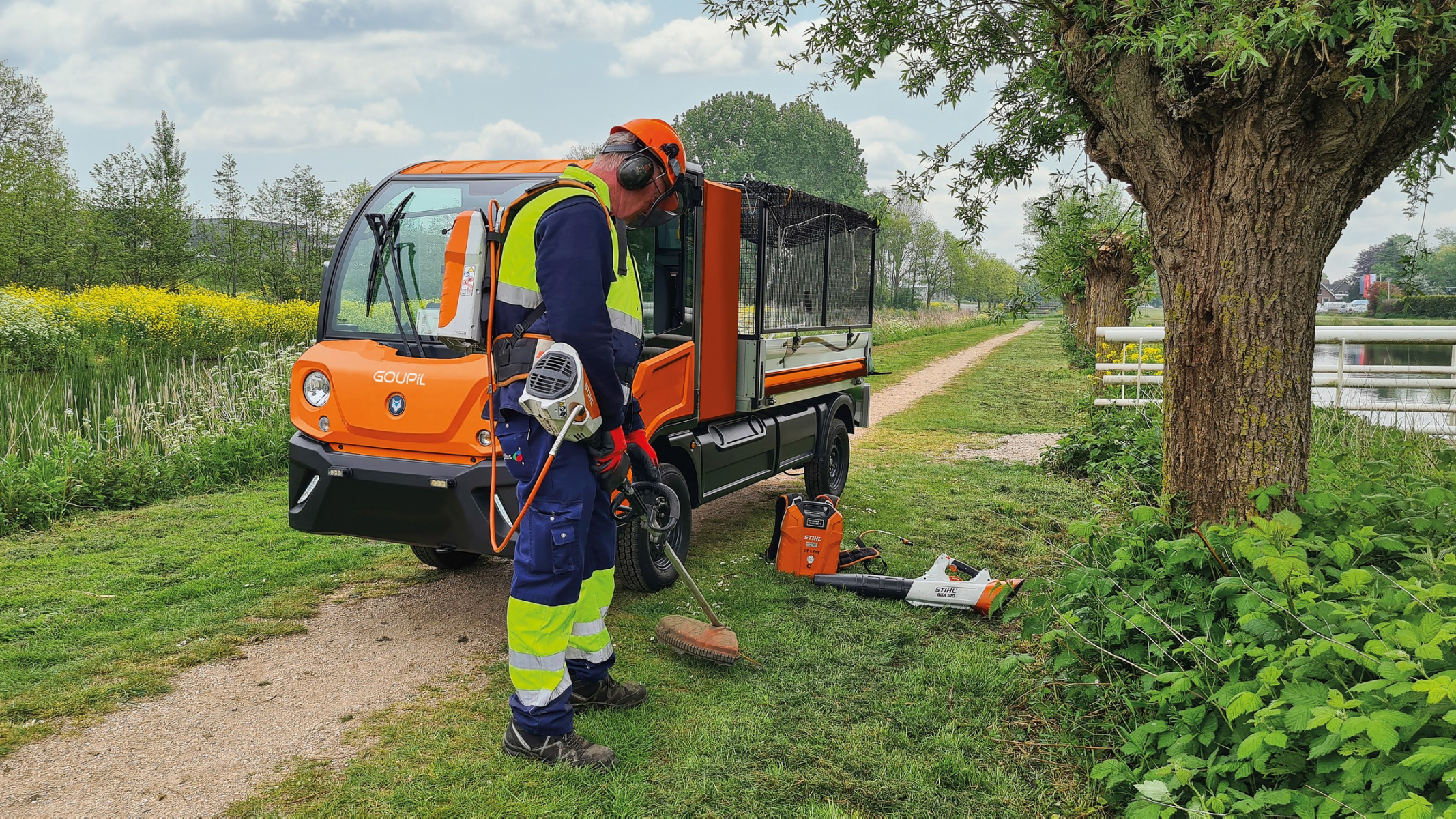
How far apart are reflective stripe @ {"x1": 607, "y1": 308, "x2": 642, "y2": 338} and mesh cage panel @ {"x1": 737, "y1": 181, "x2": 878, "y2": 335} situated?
6.98 ft

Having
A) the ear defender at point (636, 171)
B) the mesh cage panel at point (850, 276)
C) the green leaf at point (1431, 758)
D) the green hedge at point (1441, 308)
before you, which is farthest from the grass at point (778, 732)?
the green hedge at point (1441, 308)

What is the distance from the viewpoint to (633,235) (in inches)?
199

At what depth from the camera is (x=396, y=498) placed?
163 inches

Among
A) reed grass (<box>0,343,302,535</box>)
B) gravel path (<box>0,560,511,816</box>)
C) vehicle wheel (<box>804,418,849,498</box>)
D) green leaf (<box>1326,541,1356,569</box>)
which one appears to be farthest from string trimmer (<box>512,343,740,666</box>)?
reed grass (<box>0,343,302,535</box>)

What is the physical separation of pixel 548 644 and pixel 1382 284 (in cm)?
477

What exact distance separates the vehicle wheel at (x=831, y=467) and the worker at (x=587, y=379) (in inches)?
164

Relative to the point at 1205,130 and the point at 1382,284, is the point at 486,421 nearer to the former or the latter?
the point at 1205,130

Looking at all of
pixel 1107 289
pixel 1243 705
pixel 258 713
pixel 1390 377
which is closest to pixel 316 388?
pixel 258 713

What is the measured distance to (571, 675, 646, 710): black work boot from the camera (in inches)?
146

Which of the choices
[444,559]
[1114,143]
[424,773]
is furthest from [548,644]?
[1114,143]

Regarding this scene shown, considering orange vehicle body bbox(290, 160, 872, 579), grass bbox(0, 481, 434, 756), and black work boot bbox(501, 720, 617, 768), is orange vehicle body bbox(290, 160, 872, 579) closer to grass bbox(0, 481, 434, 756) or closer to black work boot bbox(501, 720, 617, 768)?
grass bbox(0, 481, 434, 756)

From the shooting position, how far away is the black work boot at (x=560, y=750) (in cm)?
321

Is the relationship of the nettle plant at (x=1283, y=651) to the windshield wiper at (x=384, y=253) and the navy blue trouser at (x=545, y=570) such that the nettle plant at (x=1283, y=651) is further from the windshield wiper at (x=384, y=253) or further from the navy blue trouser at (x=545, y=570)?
the windshield wiper at (x=384, y=253)

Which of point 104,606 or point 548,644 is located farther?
point 104,606
